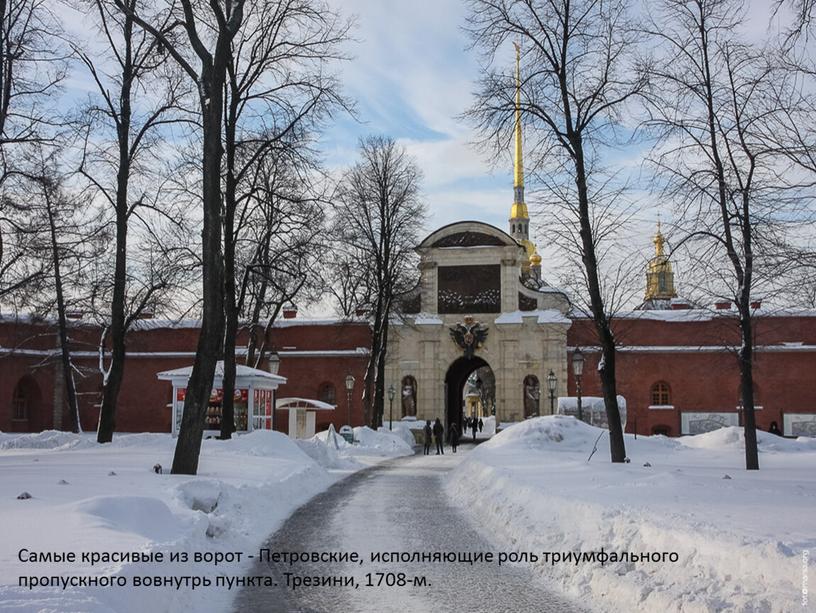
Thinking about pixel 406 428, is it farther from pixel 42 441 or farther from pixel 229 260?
pixel 229 260

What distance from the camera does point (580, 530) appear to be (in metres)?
9.88

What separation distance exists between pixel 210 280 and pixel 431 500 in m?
6.20

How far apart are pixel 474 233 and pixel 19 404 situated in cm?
2749

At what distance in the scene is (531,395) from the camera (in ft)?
150

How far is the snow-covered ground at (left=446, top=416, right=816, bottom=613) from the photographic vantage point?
6.84 metres

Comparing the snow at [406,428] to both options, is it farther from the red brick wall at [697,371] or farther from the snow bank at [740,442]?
the snow bank at [740,442]

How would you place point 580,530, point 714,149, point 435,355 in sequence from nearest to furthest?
1. point 580,530
2. point 714,149
3. point 435,355

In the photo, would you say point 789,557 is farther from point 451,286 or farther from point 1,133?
point 451,286

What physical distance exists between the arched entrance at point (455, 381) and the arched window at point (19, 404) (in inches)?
947

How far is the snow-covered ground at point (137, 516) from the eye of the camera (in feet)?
20.7

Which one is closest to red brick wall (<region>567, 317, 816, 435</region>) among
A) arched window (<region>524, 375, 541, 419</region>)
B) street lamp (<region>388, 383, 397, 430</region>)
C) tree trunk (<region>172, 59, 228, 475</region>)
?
arched window (<region>524, 375, 541, 419</region>)

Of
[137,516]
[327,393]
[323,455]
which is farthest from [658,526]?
[327,393]

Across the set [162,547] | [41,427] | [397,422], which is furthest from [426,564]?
[41,427]

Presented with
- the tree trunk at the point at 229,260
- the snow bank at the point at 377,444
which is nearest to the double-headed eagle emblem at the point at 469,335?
the snow bank at the point at 377,444
